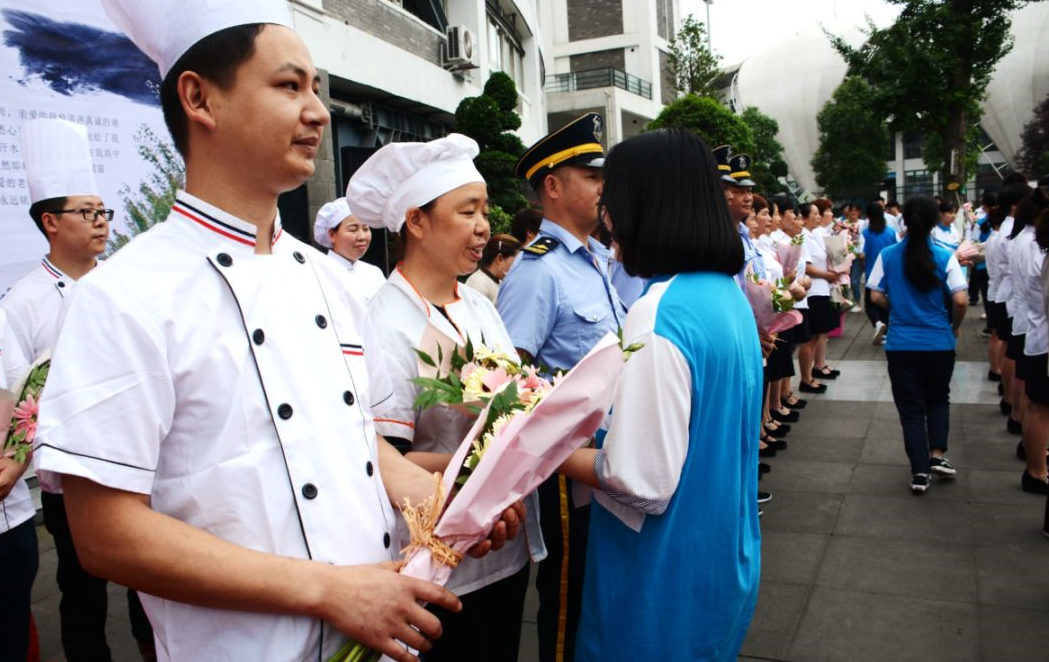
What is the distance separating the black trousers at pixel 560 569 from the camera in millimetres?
2691

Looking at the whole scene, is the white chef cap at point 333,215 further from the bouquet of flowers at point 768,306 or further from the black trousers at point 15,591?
the black trousers at point 15,591

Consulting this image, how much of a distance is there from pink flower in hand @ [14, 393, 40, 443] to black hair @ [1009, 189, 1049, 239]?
6637mm

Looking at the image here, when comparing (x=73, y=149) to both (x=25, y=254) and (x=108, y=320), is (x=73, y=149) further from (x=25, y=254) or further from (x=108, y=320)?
(x=108, y=320)

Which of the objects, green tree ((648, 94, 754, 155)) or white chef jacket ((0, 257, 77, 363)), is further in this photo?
green tree ((648, 94, 754, 155))

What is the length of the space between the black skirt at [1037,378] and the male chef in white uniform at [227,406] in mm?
5223

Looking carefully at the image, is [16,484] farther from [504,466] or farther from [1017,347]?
[1017,347]

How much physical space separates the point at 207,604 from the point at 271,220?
2.33ft

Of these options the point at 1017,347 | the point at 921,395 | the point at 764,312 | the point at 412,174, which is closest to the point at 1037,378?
the point at 921,395

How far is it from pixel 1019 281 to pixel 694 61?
29.9 metres

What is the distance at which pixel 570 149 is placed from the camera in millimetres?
3383

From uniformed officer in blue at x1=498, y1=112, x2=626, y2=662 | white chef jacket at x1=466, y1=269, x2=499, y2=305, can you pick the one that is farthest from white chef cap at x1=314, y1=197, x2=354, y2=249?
uniformed officer in blue at x1=498, y1=112, x2=626, y2=662

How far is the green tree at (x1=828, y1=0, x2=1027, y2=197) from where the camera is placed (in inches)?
909

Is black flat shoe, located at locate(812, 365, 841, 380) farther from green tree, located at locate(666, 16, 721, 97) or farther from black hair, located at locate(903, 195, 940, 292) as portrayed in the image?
green tree, located at locate(666, 16, 721, 97)

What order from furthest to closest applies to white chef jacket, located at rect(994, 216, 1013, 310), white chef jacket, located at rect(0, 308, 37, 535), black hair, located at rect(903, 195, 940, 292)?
white chef jacket, located at rect(994, 216, 1013, 310) → black hair, located at rect(903, 195, 940, 292) → white chef jacket, located at rect(0, 308, 37, 535)
